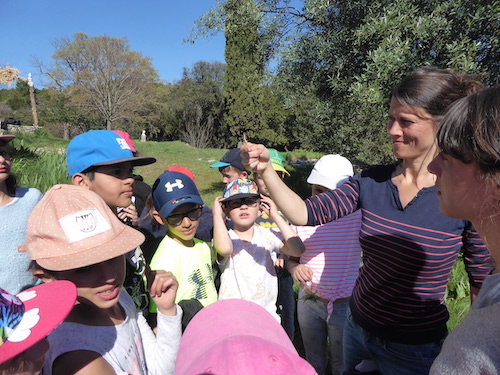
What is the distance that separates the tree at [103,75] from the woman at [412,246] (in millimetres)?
30485

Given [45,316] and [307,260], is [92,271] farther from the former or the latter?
[307,260]

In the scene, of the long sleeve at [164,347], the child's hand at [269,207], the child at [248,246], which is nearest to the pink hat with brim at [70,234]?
the long sleeve at [164,347]

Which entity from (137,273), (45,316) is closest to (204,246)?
(137,273)

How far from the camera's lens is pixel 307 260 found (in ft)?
7.29

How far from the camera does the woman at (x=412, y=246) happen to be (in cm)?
145

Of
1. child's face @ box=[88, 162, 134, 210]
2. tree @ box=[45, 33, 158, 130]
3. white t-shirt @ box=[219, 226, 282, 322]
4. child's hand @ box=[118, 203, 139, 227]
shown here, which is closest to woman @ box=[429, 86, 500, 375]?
white t-shirt @ box=[219, 226, 282, 322]

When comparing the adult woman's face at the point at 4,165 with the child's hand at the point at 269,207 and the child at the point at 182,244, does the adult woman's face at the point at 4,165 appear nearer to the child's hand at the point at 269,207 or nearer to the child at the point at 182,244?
the child at the point at 182,244

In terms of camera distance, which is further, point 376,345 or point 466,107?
point 376,345

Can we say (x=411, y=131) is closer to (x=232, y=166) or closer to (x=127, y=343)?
(x=127, y=343)

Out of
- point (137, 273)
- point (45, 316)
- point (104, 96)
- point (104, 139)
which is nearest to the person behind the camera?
point (45, 316)

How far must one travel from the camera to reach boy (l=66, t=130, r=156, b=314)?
1.97 m

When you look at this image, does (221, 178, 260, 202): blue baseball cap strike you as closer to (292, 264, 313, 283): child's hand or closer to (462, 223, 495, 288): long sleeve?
(292, 264, 313, 283): child's hand

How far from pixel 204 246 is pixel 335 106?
5835 mm

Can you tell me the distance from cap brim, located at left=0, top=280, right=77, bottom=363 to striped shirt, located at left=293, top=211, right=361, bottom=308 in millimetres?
1570
